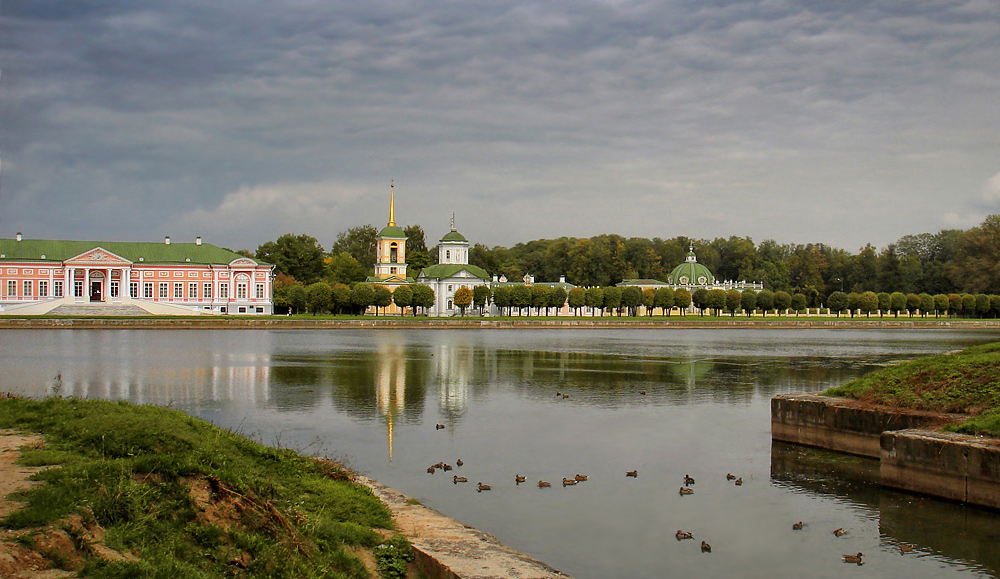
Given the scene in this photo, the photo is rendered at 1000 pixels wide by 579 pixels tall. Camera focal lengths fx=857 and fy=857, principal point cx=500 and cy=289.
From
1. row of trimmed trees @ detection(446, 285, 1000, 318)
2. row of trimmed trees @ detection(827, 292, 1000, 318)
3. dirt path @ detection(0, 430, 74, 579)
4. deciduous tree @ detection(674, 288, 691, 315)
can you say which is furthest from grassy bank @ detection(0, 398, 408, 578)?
row of trimmed trees @ detection(827, 292, 1000, 318)

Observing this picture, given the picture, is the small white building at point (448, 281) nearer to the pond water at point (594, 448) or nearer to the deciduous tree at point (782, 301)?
the deciduous tree at point (782, 301)

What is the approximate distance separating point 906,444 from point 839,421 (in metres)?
3.00

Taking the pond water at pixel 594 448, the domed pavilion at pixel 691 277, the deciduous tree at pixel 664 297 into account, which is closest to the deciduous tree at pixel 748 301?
the deciduous tree at pixel 664 297

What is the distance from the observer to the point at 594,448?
53.8 feet

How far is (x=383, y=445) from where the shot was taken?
52.9 feet

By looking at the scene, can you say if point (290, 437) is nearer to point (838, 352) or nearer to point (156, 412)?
point (156, 412)

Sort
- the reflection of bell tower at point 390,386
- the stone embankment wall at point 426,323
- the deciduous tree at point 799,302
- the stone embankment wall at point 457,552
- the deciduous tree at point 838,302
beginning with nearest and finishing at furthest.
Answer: the stone embankment wall at point 457,552 → the reflection of bell tower at point 390,386 → the stone embankment wall at point 426,323 → the deciduous tree at point 838,302 → the deciduous tree at point 799,302

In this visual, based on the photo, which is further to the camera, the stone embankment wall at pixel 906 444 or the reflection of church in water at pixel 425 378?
the reflection of church in water at pixel 425 378

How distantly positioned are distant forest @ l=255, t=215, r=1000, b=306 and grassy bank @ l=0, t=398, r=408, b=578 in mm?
95061

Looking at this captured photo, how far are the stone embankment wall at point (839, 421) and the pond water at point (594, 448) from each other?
47 centimetres

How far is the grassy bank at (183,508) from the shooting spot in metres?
6.58

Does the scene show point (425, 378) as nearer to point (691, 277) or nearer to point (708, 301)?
point (708, 301)

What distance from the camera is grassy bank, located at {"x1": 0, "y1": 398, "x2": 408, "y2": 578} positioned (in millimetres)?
6578

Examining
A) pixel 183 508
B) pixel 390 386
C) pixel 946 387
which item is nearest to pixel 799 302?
pixel 390 386
